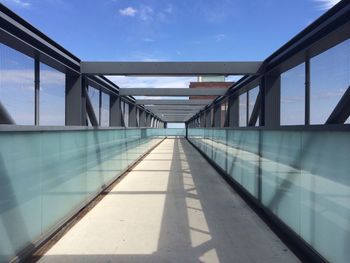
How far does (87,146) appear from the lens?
7.42 metres

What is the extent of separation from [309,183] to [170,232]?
Answer: 6.94ft

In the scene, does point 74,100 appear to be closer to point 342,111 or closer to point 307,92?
point 307,92

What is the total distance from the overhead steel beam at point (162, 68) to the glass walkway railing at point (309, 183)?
137 inches

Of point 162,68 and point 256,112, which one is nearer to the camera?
point 256,112

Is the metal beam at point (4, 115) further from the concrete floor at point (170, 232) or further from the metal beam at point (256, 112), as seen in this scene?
the metal beam at point (256, 112)

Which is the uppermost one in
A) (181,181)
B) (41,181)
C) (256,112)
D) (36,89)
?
(36,89)

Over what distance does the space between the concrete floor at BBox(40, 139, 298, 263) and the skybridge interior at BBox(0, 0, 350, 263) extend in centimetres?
2

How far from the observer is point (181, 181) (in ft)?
35.1

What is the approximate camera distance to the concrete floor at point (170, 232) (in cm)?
453

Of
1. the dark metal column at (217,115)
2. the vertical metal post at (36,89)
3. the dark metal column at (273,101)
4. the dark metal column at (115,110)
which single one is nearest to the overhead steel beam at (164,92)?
the dark metal column at (115,110)

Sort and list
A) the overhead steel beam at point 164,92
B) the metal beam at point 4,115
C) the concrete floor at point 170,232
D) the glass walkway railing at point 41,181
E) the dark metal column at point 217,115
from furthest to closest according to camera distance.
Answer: the dark metal column at point 217,115
the overhead steel beam at point 164,92
the metal beam at point 4,115
the concrete floor at point 170,232
the glass walkway railing at point 41,181

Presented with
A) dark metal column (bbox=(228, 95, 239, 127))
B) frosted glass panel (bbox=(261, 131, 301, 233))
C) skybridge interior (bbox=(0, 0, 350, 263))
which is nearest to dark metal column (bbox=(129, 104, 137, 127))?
dark metal column (bbox=(228, 95, 239, 127))

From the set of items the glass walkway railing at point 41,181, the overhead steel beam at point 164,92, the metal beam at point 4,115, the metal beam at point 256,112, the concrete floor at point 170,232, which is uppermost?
the overhead steel beam at point 164,92

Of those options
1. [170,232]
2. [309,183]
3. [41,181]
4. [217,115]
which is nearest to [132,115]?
[217,115]
